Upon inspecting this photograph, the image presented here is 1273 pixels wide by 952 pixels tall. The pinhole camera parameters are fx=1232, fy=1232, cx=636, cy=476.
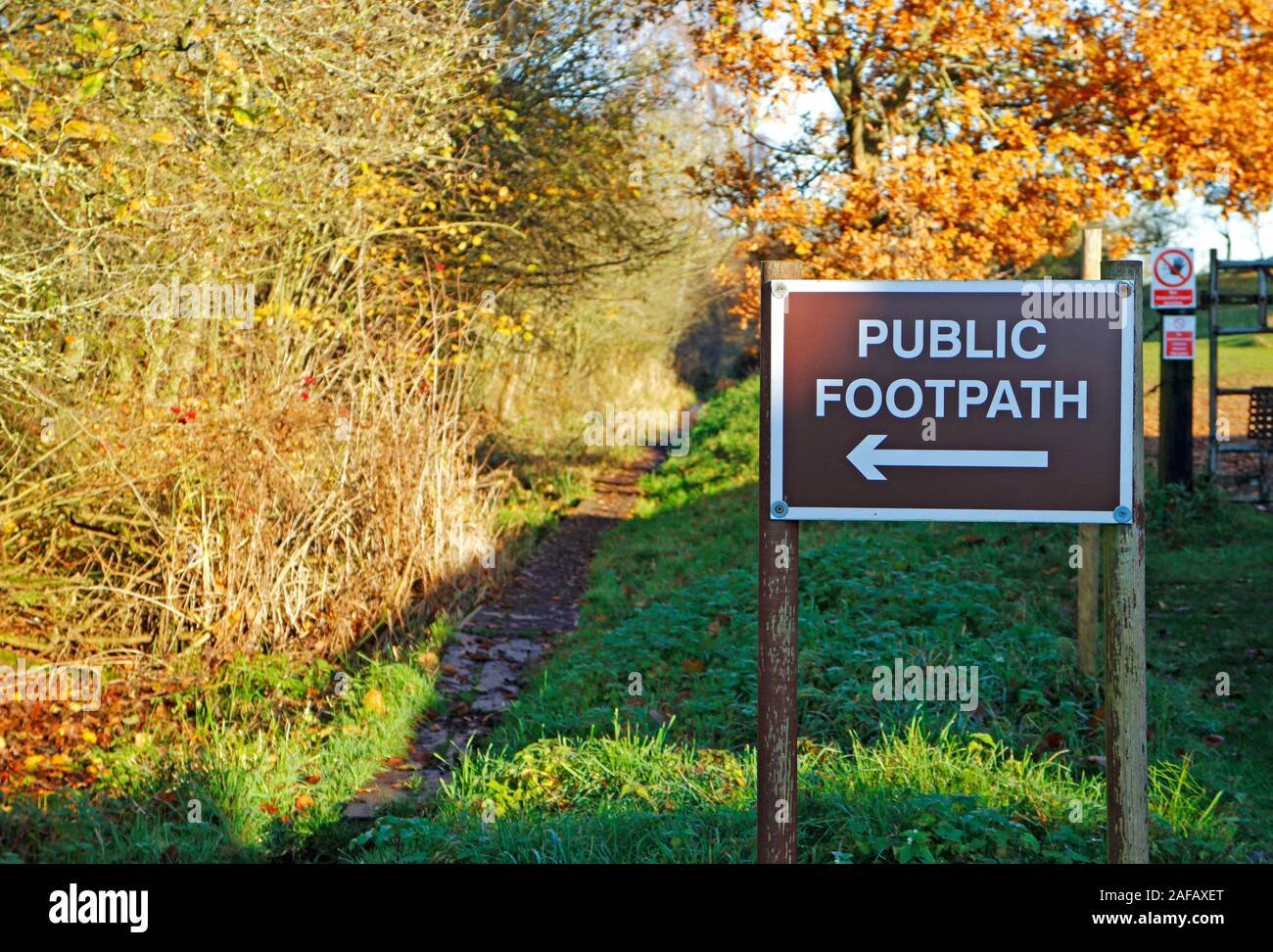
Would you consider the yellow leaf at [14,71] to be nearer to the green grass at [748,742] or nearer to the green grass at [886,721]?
the green grass at [748,742]

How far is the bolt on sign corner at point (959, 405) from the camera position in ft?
11.9

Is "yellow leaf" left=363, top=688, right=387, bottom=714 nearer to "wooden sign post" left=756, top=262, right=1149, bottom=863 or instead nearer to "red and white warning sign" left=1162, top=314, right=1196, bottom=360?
"wooden sign post" left=756, top=262, right=1149, bottom=863

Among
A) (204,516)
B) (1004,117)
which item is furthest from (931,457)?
(1004,117)

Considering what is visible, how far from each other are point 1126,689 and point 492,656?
615 centimetres

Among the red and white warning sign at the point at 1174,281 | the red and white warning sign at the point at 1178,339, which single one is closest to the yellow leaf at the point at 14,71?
the red and white warning sign at the point at 1174,281

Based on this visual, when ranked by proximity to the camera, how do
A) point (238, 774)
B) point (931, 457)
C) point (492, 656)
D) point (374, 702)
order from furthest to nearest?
point (492, 656) → point (374, 702) → point (238, 774) → point (931, 457)

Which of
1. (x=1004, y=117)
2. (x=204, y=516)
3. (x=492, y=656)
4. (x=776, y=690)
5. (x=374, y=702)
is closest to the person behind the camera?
(x=776, y=690)

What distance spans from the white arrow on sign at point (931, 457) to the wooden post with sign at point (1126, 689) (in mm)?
346

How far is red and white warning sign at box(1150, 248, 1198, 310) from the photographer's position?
12.4 meters

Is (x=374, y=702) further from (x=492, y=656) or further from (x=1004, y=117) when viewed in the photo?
(x=1004, y=117)

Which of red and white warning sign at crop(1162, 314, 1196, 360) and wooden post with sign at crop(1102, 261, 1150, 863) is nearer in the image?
wooden post with sign at crop(1102, 261, 1150, 863)

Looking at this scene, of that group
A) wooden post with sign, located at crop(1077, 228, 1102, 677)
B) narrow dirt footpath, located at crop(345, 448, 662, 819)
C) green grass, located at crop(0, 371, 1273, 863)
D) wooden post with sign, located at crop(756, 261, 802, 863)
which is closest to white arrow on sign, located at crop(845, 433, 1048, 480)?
wooden post with sign, located at crop(756, 261, 802, 863)

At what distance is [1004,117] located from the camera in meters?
12.3

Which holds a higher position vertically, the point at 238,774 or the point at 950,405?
the point at 950,405
